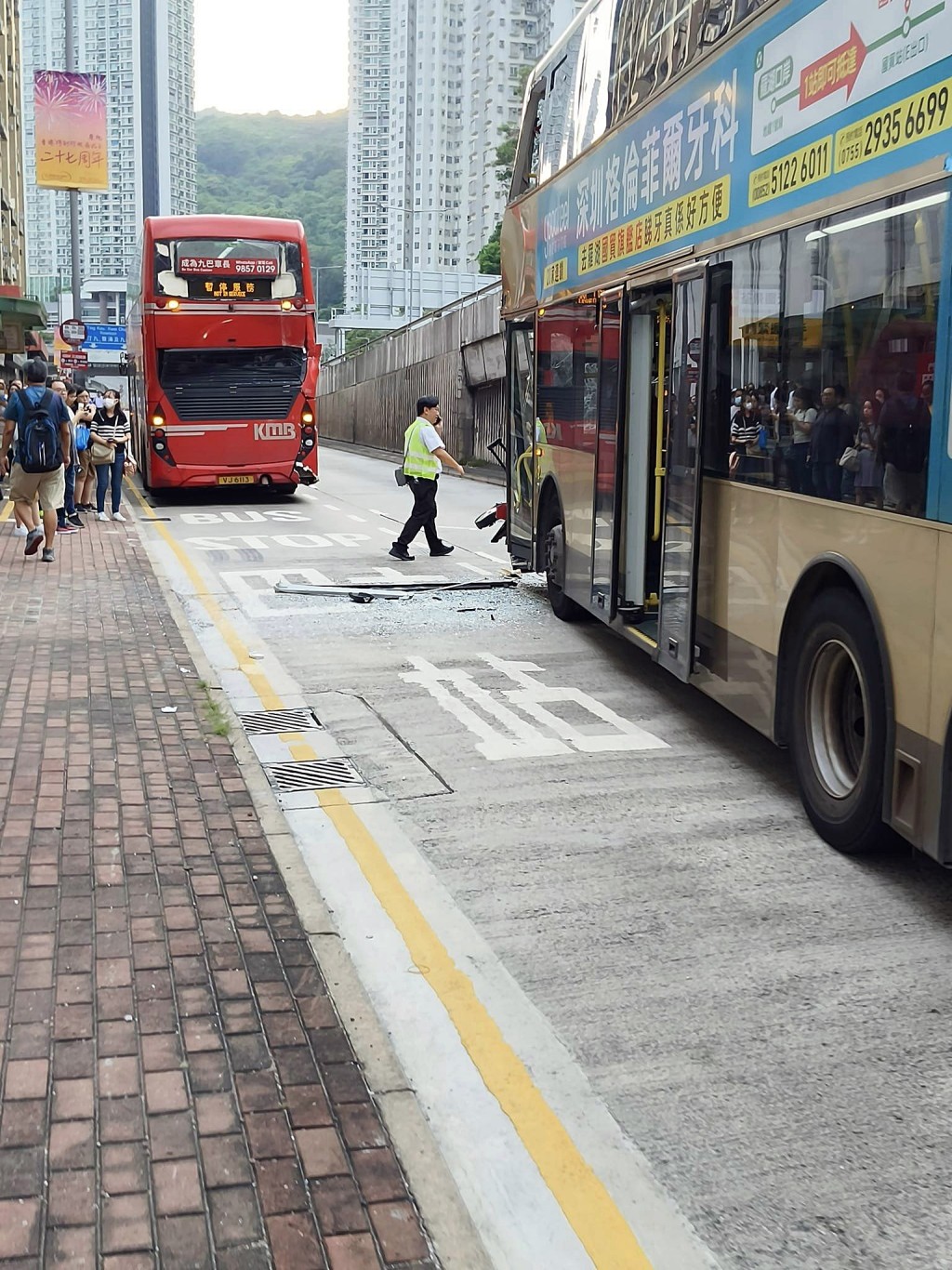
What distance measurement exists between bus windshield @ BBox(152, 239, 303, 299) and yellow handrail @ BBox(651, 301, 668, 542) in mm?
13475

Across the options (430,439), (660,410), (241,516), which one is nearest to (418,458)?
(430,439)

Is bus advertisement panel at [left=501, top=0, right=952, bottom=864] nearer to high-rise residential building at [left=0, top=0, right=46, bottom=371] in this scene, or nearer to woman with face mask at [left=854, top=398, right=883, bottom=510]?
woman with face mask at [left=854, top=398, right=883, bottom=510]

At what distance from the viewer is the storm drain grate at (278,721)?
743 centimetres

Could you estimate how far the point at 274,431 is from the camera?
21359mm

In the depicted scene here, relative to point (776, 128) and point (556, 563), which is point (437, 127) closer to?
point (556, 563)

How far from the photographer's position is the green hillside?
146375mm

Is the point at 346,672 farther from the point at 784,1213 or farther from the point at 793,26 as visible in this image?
the point at 784,1213

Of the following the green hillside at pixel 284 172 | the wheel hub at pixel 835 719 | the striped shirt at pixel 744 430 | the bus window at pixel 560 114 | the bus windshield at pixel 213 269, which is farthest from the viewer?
the green hillside at pixel 284 172

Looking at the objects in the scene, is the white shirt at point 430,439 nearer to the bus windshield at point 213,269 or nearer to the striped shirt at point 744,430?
the bus windshield at point 213,269

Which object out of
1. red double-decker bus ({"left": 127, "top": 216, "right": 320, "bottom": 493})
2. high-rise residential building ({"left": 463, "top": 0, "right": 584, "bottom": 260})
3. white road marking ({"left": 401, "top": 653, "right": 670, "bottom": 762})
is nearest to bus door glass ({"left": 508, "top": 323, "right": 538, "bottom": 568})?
white road marking ({"left": 401, "top": 653, "right": 670, "bottom": 762})

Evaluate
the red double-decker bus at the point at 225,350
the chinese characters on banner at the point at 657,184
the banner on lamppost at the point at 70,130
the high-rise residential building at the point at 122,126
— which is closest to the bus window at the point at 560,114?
the chinese characters on banner at the point at 657,184

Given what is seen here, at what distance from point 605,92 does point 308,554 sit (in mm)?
7412

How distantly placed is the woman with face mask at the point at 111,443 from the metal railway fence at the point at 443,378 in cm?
780

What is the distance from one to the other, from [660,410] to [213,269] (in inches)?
539
